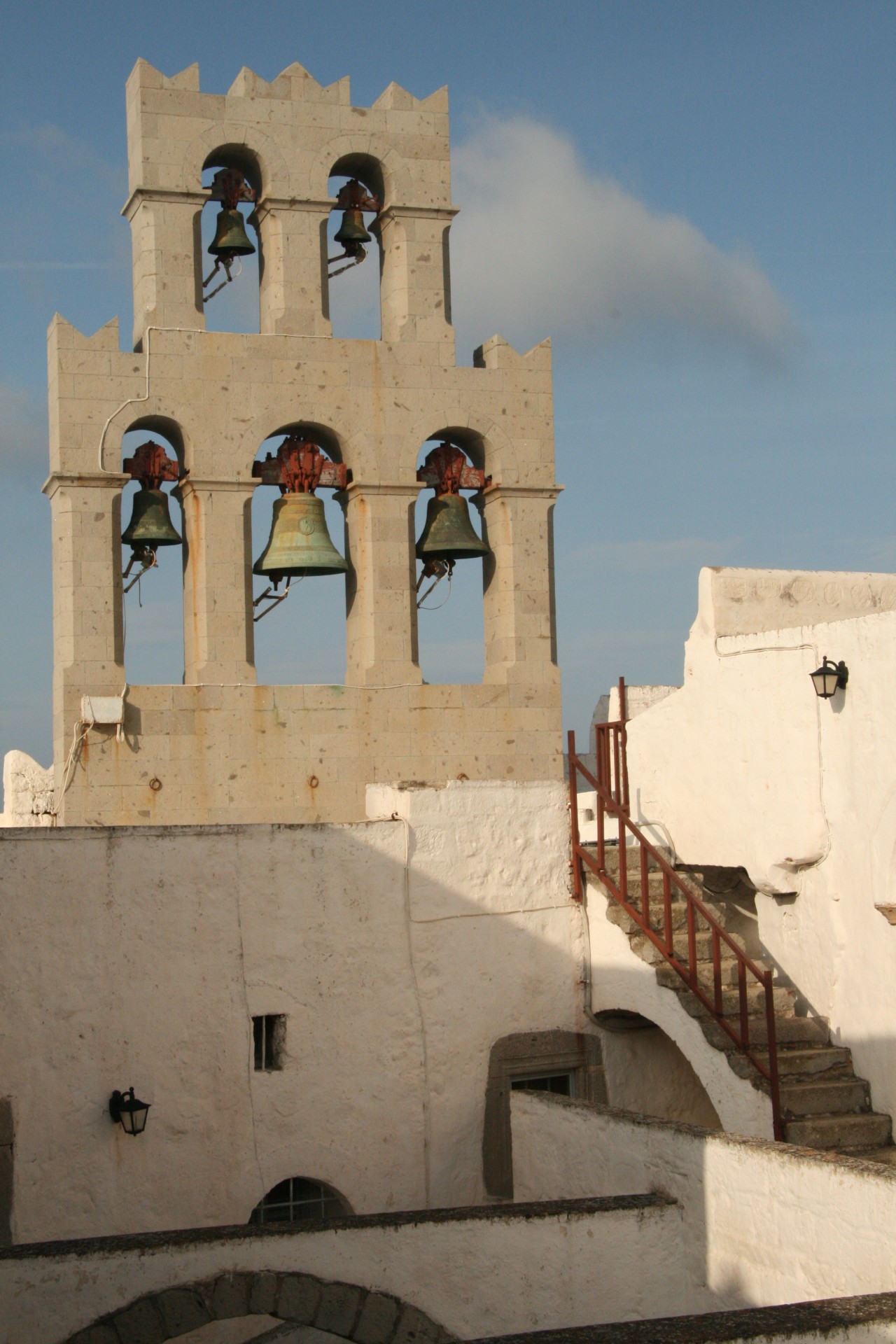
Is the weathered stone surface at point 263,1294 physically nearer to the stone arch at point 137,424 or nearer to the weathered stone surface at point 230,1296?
the weathered stone surface at point 230,1296

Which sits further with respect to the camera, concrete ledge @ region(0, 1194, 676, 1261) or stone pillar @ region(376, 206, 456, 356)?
stone pillar @ region(376, 206, 456, 356)

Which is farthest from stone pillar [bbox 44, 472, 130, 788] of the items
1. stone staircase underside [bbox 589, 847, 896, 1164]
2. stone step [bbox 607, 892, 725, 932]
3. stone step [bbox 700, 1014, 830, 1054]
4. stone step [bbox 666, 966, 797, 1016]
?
stone step [bbox 700, 1014, 830, 1054]

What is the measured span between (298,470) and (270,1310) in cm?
582

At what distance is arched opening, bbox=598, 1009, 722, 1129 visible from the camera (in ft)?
36.8

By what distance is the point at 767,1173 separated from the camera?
315 inches

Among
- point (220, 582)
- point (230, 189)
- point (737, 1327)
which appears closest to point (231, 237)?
point (230, 189)

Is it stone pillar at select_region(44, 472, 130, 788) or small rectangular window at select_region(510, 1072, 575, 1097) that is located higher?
stone pillar at select_region(44, 472, 130, 788)

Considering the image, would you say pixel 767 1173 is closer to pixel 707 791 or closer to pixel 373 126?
pixel 707 791

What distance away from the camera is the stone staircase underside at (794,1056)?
381 inches

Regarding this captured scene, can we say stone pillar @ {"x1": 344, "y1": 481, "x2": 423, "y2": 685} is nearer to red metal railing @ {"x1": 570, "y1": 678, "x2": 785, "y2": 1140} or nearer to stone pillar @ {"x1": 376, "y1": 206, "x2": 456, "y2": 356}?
stone pillar @ {"x1": 376, "y1": 206, "x2": 456, "y2": 356}

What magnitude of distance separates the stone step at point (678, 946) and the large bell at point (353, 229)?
528 cm

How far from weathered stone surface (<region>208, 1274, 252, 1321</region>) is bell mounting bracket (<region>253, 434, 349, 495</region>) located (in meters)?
5.59

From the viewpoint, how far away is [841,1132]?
9695 millimetres

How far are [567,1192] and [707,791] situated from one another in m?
3.29
